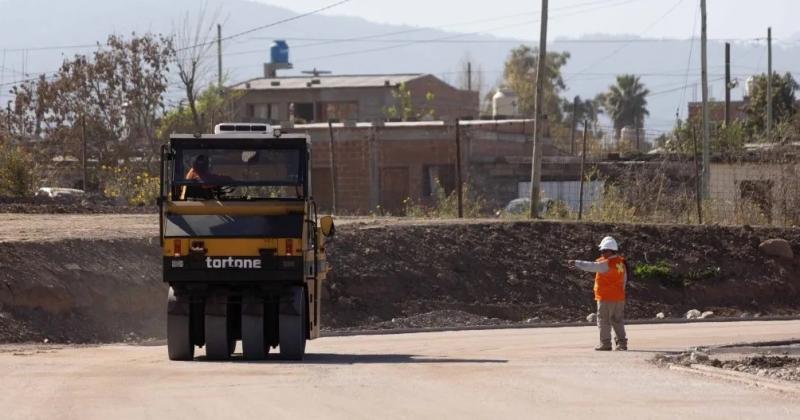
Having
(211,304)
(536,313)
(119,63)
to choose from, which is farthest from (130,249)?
(119,63)

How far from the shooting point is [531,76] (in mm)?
141000

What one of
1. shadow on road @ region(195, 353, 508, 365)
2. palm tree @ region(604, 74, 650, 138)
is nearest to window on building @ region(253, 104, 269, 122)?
palm tree @ region(604, 74, 650, 138)

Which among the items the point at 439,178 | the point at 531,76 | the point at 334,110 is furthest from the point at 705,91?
the point at 531,76

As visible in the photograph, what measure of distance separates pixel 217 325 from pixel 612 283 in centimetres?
627

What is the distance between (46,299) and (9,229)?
536 centimetres

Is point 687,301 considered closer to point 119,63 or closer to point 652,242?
point 652,242

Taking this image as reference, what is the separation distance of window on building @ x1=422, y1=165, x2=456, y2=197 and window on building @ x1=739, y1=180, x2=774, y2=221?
680 inches

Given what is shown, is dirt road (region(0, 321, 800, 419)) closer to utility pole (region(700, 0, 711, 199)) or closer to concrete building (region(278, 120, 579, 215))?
utility pole (region(700, 0, 711, 199))

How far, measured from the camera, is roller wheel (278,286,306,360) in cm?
2005

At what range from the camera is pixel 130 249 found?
31359 millimetres

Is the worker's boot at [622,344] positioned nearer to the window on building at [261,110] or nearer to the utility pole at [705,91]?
the utility pole at [705,91]

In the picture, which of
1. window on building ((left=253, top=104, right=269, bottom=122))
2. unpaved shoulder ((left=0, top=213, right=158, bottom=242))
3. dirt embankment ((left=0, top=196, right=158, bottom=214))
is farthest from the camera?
window on building ((left=253, top=104, right=269, bottom=122))

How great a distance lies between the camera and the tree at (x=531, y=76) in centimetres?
13288

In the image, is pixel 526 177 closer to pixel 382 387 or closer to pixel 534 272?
pixel 534 272
